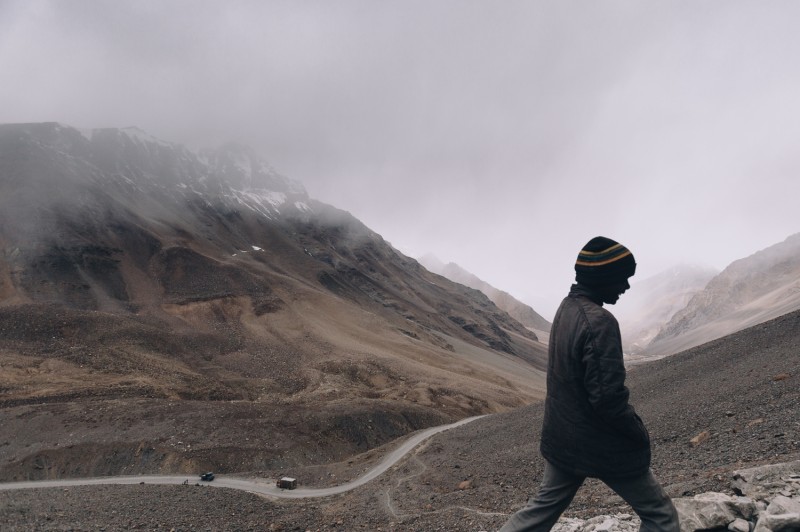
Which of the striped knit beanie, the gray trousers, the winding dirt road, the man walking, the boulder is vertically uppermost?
the striped knit beanie

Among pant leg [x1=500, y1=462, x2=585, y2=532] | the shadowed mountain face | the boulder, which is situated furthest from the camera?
the shadowed mountain face

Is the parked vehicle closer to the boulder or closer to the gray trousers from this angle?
the boulder

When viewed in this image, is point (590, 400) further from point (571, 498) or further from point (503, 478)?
point (503, 478)

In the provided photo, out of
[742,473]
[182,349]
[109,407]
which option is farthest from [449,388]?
[742,473]

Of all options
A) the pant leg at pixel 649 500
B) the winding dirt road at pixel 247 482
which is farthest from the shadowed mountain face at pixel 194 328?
the pant leg at pixel 649 500

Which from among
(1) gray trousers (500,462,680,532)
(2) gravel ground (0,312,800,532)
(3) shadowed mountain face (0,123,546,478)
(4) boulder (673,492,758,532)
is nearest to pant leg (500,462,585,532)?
(1) gray trousers (500,462,680,532)

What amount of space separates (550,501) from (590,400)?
1.23 metres

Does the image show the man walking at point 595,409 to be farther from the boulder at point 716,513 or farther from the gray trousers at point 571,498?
the boulder at point 716,513

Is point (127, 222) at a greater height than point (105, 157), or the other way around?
point (105, 157)

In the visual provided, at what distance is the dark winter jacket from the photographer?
440 cm

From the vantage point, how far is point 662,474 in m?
11.3

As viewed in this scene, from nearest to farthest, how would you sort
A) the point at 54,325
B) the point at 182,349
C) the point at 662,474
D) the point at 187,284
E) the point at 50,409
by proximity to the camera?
the point at 662,474
the point at 50,409
the point at 54,325
the point at 182,349
the point at 187,284

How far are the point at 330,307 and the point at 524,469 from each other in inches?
3273

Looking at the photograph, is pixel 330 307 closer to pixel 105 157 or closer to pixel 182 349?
pixel 182 349
